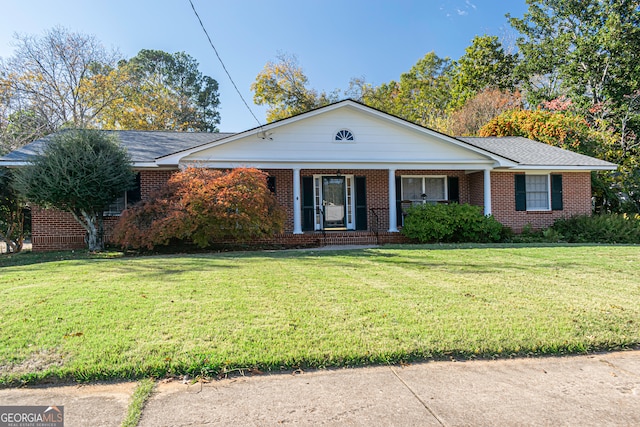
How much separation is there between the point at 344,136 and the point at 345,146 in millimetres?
381

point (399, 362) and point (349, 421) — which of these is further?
point (399, 362)

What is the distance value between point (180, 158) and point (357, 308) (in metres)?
9.39

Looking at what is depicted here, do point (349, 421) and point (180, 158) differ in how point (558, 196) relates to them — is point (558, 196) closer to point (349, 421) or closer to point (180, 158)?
point (180, 158)

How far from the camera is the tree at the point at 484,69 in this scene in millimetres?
30844

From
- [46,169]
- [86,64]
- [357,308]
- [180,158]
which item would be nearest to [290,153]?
[180,158]

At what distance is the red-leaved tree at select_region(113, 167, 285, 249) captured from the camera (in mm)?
9828

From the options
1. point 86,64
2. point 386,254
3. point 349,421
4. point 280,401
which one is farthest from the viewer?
point 86,64

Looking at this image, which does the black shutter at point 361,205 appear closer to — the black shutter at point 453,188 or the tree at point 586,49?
the black shutter at point 453,188

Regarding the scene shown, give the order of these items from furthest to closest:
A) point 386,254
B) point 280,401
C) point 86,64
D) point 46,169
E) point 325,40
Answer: point 86,64
point 325,40
point 46,169
point 386,254
point 280,401

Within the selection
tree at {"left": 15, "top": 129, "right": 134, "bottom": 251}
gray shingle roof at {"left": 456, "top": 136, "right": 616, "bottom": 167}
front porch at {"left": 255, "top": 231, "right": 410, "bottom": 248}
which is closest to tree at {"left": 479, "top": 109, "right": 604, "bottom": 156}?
gray shingle roof at {"left": 456, "top": 136, "right": 616, "bottom": 167}

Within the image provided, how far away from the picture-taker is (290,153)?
13156mm

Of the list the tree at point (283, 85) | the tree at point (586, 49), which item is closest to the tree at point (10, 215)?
the tree at point (283, 85)

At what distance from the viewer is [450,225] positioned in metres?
12.5

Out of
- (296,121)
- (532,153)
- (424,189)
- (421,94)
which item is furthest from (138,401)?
(421,94)
